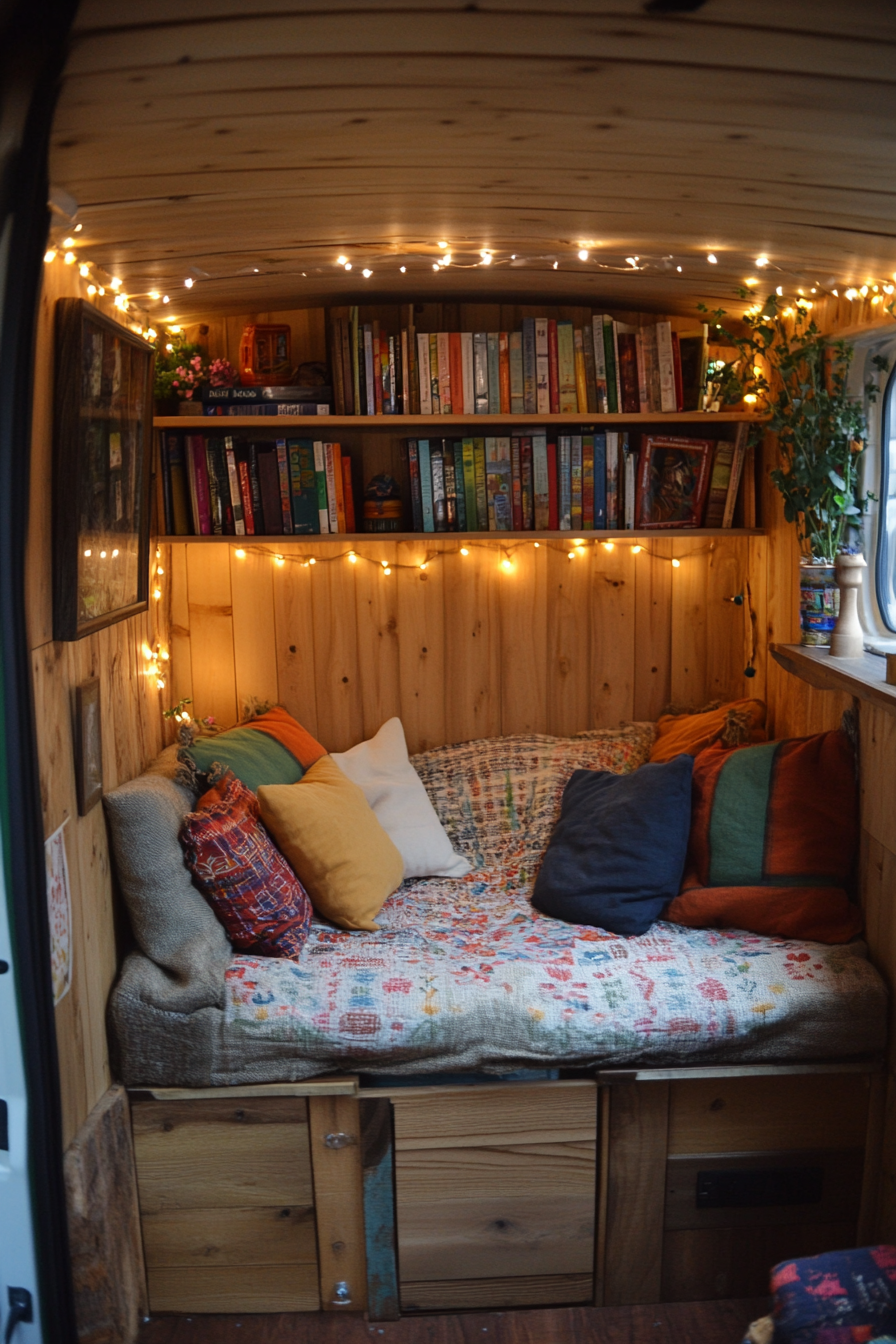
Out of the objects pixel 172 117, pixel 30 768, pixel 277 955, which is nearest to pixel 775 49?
pixel 172 117

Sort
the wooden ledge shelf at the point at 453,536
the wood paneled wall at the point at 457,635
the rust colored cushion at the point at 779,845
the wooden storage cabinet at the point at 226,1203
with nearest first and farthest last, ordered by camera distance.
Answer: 1. the wooden storage cabinet at the point at 226,1203
2. the rust colored cushion at the point at 779,845
3. the wooden ledge shelf at the point at 453,536
4. the wood paneled wall at the point at 457,635

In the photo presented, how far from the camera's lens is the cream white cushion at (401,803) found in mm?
3096

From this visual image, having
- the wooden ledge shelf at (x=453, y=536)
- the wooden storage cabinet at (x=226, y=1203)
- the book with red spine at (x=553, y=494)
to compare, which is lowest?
the wooden storage cabinet at (x=226, y=1203)

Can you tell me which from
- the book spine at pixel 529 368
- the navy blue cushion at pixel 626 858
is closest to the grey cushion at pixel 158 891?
the navy blue cushion at pixel 626 858

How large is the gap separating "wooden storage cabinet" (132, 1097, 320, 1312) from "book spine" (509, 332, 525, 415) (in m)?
2.03

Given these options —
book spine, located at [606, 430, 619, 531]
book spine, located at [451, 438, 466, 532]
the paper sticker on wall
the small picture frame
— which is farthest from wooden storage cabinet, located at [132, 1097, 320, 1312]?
book spine, located at [606, 430, 619, 531]

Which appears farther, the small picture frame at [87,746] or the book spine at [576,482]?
the book spine at [576,482]

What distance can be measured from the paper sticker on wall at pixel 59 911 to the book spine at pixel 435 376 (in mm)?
1683

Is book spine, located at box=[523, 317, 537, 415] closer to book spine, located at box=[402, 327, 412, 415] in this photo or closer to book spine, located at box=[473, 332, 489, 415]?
book spine, located at box=[473, 332, 489, 415]

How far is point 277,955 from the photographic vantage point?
99.2 inches

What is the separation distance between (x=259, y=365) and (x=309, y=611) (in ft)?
2.59

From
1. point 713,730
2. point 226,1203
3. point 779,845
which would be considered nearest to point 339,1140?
point 226,1203

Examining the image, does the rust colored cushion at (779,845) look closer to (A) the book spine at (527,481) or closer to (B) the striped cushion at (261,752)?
(A) the book spine at (527,481)

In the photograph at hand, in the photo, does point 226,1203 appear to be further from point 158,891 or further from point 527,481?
point 527,481
